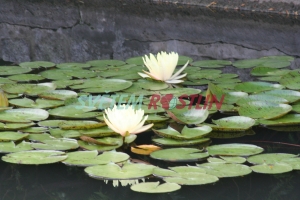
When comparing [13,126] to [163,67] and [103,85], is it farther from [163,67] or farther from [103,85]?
[163,67]

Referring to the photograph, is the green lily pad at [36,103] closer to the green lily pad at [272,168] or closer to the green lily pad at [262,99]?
the green lily pad at [262,99]

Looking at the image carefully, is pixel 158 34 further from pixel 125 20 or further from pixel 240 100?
pixel 240 100

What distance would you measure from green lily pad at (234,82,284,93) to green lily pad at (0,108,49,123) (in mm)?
899

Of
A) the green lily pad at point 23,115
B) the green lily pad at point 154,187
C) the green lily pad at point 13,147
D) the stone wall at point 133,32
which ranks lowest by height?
the green lily pad at point 154,187

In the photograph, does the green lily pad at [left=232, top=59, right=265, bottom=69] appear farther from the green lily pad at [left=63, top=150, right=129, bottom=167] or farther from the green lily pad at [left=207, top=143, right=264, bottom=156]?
the green lily pad at [left=63, top=150, right=129, bottom=167]

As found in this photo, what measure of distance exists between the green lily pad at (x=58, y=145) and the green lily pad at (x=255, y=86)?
3.04 feet

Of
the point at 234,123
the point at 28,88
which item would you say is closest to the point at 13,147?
the point at 28,88

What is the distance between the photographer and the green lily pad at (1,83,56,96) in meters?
2.41

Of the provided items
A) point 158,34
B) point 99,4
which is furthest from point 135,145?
point 99,4

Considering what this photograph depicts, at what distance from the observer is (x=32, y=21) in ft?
14.4

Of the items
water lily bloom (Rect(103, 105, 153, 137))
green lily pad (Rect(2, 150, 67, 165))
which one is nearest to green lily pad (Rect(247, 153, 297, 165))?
water lily bloom (Rect(103, 105, 153, 137))

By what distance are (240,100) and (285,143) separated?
0.38m

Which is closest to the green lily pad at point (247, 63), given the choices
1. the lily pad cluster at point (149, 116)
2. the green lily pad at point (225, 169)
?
the lily pad cluster at point (149, 116)

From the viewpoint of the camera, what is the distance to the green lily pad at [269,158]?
1.70m
